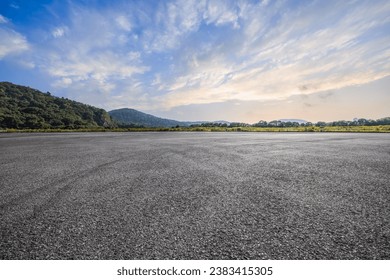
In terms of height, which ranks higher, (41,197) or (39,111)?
(39,111)

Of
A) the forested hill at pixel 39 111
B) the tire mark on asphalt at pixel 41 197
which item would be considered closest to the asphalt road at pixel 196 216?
the tire mark on asphalt at pixel 41 197

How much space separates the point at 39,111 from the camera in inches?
4838

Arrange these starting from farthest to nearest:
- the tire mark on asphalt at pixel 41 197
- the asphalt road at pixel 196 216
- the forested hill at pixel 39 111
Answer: the forested hill at pixel 39 111 → the tire mark on asphalt at pixel 41 197 → the asphalt road at pixel 196 216

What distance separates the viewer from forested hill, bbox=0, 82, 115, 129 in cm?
10394

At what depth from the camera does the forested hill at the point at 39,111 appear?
10394 cm

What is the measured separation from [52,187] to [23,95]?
665ft

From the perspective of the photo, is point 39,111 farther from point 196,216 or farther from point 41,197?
point 196,216

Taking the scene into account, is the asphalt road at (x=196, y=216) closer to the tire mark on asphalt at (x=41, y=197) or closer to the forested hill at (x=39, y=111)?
the tire mark on asphalt at (x=41, y=197)

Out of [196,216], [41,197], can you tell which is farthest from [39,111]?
[196,216]

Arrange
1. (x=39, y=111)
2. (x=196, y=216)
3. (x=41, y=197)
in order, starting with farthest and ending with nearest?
(x=39, y=111), (x=41, y=197), (x=196, y=216)

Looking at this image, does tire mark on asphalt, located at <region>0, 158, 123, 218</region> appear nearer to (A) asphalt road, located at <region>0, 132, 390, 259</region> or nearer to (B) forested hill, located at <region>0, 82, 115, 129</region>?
(A) asphalt road, located at <region>0, 132, 390, 259</region>

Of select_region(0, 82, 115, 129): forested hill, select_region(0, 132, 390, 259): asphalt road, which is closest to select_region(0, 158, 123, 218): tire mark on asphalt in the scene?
select_region(0, 132, 390, 259): asphalt road

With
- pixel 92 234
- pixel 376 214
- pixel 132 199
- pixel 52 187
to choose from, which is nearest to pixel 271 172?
pixel 376 214
